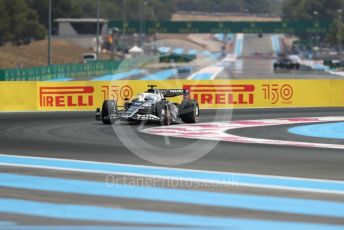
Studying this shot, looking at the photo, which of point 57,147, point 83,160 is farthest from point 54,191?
point 57,147

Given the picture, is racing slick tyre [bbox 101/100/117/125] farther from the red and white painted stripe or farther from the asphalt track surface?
the red and white painted stripe

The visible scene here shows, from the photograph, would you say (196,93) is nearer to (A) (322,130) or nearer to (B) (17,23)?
(A) (322,130)

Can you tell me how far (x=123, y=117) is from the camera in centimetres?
2520

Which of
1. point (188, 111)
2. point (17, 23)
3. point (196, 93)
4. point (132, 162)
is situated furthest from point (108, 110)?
point (17, 23)

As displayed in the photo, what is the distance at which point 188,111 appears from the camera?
2681 cm

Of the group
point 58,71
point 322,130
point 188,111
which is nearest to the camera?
point 322,130

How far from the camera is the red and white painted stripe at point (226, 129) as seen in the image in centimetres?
2052

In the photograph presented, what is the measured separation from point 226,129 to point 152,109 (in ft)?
7.33

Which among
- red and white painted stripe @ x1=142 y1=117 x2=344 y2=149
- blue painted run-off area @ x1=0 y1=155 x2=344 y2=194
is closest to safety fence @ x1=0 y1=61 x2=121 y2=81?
red and white painted stripe @ x1=142 y1=117 x2=344 y2=149

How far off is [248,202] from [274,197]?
635mm

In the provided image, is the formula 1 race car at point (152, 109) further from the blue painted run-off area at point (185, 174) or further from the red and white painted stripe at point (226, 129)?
the blue painted run-off area at point (185, 174)

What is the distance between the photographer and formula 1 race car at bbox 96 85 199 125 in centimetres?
2511

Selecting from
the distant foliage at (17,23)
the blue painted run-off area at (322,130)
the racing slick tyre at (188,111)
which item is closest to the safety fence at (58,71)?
the racing slick tyre at (188,111)

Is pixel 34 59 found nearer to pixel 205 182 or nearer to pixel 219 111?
pixel 219 111
